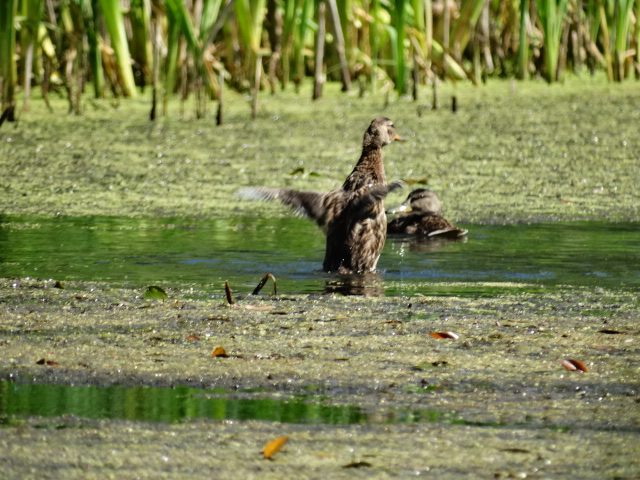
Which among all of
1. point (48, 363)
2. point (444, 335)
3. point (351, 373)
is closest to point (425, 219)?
point (444, 335)

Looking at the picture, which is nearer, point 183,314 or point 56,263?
point 183,314

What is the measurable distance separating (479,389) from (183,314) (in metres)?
1.32

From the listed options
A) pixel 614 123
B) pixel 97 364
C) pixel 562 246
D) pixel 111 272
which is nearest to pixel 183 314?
pixel 97 364

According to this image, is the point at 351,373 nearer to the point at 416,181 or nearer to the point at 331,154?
the point at 416,181

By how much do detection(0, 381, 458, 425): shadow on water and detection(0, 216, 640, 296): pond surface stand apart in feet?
5.36

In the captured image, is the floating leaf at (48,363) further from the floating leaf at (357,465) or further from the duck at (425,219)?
the duck at (425,219)

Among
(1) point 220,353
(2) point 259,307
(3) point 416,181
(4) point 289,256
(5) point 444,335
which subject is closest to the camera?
(1) point 220,353

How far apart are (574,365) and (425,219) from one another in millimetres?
3268

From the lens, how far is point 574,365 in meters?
3.22

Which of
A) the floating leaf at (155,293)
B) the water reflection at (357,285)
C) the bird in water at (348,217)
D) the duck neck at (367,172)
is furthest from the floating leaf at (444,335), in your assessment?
the duck neck at (367,172)

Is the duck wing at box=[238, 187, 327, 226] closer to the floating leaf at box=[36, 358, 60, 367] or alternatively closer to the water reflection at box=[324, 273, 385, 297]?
the water reflection at box=[324, 273, 385, 297]

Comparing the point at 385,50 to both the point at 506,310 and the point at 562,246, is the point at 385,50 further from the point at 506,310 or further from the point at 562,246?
the point at 506,310

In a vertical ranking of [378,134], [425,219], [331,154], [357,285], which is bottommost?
[357,285]

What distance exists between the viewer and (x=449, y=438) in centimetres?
253
